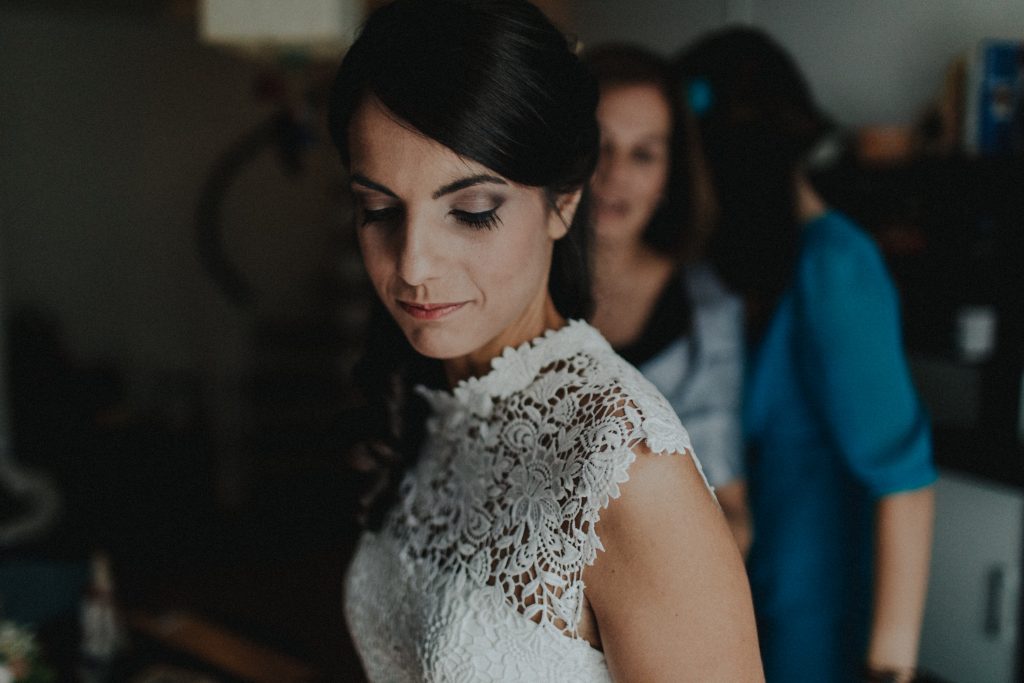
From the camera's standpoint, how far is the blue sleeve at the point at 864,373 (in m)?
1.30

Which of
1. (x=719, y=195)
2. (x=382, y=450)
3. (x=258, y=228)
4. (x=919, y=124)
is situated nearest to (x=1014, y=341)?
(x=919, y=124)

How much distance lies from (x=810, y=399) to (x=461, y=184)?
0.87 m

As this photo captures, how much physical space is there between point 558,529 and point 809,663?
2.92 feet

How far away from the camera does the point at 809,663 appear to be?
1.46 m

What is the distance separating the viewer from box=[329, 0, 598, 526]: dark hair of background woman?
2.60 feet

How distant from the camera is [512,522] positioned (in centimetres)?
89

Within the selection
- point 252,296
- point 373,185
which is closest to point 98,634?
point 373,185

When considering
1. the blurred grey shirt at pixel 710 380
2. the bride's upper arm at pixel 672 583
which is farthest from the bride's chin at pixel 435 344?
the blurred grey shirt at pixel 710 380

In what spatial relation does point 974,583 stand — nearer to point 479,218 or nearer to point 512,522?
point 512,522

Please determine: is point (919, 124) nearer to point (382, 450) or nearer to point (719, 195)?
point (719, 195)

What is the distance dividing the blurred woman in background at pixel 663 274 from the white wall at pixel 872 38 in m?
1.56

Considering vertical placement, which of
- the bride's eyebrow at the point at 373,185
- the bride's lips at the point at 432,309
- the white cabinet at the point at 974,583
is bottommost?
the white cabinet at the point at 974,583

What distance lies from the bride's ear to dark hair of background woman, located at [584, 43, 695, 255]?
1.80 feet

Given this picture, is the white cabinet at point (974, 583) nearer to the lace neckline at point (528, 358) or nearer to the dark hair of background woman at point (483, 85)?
the lace neckline at point (528, 358)
